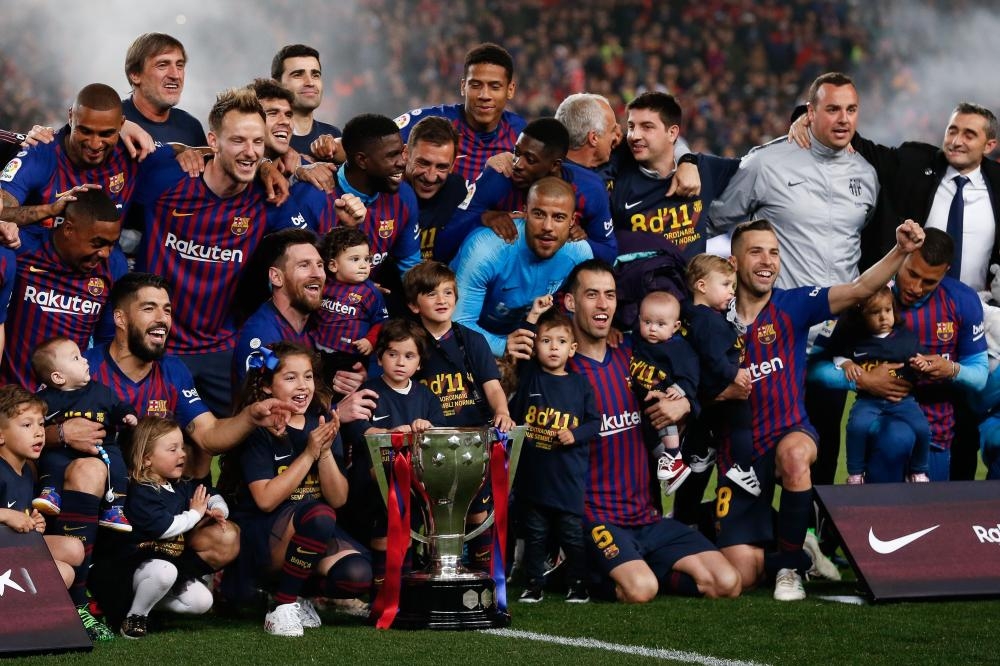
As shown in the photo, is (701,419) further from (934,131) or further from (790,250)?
(934,131)

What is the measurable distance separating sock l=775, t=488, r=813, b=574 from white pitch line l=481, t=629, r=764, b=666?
139 centimetres

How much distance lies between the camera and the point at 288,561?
17.4 ft

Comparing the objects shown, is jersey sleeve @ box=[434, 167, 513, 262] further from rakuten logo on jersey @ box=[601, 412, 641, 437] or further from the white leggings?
the white leggings

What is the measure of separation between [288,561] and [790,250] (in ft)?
10.6

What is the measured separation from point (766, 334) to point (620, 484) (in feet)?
3.16

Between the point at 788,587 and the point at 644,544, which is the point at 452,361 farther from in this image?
the point at 788,587

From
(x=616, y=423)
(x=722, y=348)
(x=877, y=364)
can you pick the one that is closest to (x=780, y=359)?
(x=722, y=348)

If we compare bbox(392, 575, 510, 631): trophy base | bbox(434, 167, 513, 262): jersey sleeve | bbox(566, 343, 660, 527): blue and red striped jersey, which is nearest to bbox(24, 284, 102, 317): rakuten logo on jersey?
bbox(434, 167, 513, 262): jersey sleeve

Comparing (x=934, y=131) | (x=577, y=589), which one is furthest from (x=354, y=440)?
(x=934, y=131)

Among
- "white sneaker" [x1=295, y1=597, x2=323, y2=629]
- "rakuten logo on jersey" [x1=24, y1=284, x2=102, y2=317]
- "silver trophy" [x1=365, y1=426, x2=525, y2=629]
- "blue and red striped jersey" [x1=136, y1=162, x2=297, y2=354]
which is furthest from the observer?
"blue and red striped jersey" [x1=136, y1=162, x2=297, y2=354]

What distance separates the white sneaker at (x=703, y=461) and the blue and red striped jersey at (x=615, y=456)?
43 cm

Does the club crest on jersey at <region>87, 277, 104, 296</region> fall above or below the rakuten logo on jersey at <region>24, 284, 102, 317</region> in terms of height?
above

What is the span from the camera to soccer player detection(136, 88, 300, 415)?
6055mm

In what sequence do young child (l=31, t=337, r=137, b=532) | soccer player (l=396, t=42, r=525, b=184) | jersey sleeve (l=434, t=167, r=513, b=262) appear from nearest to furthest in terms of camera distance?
young child (l=31, t=337, r=137, b=532), jersey sleeve (l=434, t=167, r=513, b=262), soccer player (l=396, t=42, r=525, b=184)
